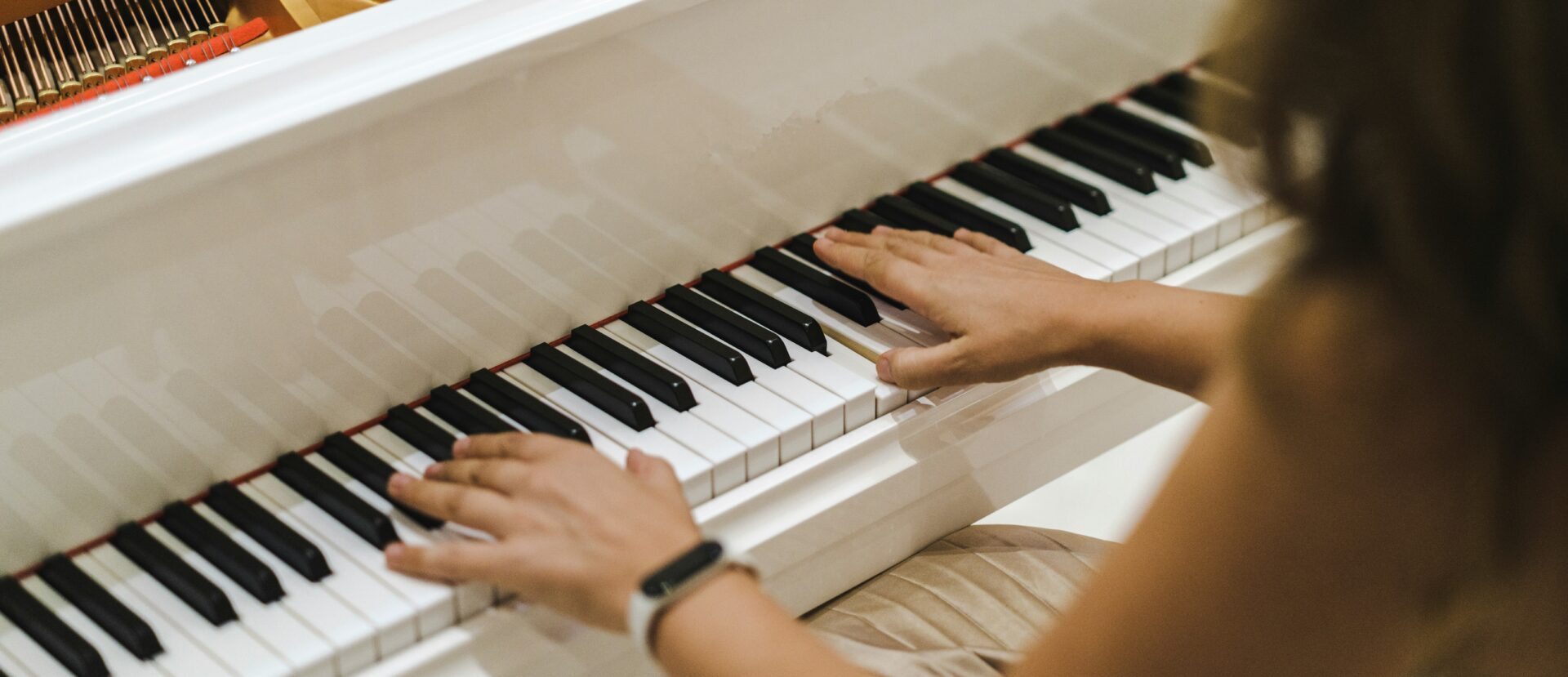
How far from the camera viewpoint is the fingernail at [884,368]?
158 centimetres

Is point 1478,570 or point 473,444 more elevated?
point 1478,570

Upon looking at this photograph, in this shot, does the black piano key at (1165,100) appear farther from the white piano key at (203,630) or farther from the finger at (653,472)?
the white piano key at (203,630)

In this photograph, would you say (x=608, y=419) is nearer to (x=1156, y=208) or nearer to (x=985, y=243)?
(x=985, y=243)

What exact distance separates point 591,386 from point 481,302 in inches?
5.7

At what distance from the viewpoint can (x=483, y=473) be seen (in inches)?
52.3

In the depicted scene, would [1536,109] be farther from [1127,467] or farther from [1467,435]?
[1127,467]

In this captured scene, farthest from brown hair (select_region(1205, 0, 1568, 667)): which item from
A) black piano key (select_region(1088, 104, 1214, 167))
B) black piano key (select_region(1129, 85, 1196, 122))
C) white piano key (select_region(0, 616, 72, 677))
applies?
black piano key (select_region(1129, 85, 1196, 122))

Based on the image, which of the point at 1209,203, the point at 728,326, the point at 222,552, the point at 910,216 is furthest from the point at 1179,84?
the point at 222,552

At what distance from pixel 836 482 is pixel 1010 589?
0.74 feet

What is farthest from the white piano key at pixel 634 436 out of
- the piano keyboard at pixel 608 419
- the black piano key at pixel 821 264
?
the black piano key at pixel 821 264

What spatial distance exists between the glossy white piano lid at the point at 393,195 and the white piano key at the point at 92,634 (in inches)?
1.6

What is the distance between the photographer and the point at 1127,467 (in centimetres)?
264

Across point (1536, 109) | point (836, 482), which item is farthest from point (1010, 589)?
point (1536, 109)

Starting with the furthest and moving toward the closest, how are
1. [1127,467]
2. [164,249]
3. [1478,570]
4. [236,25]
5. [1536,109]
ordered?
[1127,467], [236,25], [164,249], [1478,570], [1536,109]
